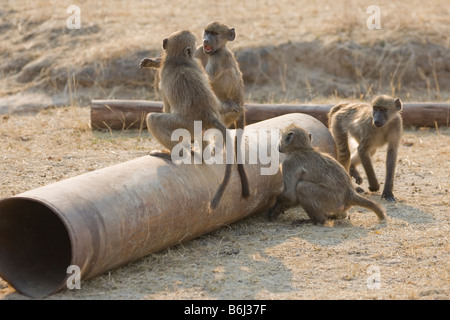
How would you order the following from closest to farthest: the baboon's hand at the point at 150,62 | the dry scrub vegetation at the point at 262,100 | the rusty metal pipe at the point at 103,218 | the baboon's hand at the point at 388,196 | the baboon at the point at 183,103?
the rusty metal pipe at the point at 103,218, the dry scrub vegetation at the point at 262,100, the baboon at the point at 183,103, the baboon's hand at the point at 150,62, the baboon's hand at the point at 388,196

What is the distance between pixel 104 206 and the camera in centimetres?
495

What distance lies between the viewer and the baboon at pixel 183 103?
5.82m

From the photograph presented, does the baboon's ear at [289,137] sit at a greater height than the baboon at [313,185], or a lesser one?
greater

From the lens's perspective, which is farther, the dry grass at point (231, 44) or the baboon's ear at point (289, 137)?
the dry grass at point (231, 44)

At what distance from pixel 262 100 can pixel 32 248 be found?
25.6 feet

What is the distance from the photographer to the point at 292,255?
5617 millimetres

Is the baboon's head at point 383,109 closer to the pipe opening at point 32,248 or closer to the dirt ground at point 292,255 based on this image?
the dirt ground at point 292,255

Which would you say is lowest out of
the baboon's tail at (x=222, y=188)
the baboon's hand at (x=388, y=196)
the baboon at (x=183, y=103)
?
the baboon's hand at (x=388, y=196)

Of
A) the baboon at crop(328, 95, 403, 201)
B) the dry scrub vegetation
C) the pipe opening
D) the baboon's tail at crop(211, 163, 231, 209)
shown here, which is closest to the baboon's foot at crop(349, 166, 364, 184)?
the baboon at crop(328, 95, 403, 201)

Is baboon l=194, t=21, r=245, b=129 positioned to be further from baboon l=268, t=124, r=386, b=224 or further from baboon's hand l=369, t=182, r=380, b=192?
baboon's hand l=369, t=182, r=380, b=192

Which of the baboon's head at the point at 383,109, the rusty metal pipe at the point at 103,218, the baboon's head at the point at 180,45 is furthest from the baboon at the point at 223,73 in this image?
the baboon's head at the point at 383,109

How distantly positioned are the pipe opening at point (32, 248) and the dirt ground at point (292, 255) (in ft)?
0.40

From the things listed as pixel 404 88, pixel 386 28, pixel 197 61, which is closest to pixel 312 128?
pixel 197 61

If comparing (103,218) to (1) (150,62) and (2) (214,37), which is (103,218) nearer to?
(1) (150,62)
